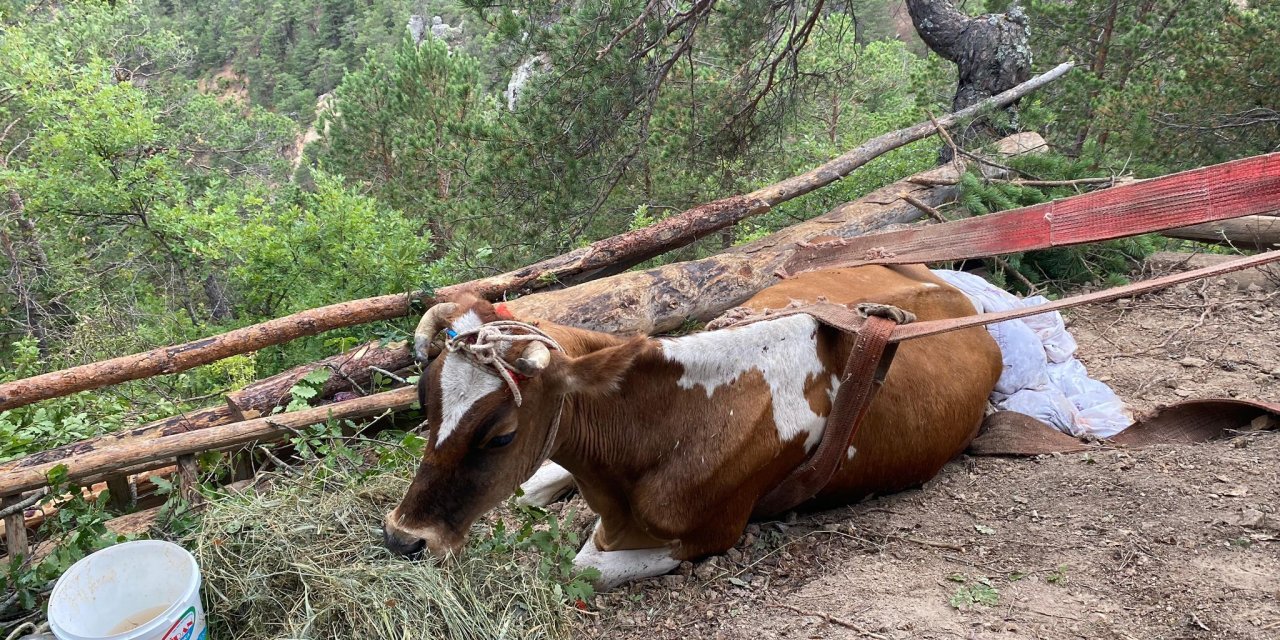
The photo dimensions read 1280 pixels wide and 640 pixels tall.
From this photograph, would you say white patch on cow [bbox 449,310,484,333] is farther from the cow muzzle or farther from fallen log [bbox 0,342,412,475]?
fallen log [bbox 0,342,412,475]

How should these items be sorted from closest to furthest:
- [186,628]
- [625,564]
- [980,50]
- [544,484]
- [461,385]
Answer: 1. [186,628]
2. [461,385]
3. [625,564]
4. [544,484]
5. [980,50]

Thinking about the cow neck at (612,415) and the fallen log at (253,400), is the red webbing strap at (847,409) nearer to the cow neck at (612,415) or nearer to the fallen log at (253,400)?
the cow neck at (612,415)

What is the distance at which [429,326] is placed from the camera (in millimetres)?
2855

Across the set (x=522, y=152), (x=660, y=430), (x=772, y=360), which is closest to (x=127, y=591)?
(x=660, y=430)

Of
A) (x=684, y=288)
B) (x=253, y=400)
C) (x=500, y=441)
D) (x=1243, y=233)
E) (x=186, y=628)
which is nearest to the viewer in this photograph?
(x=186, y=628)

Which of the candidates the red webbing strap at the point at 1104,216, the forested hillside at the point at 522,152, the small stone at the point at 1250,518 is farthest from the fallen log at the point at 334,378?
the small stone at the point at 1250,518

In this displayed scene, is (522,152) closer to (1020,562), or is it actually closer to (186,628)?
(186,628)

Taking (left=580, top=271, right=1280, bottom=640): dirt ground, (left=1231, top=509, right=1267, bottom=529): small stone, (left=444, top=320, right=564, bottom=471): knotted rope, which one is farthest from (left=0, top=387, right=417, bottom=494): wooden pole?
(left=1231, top=509, right=1267, bottom=529): small stone

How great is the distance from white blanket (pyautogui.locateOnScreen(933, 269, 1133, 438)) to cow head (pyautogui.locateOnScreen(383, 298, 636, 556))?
9.58ft

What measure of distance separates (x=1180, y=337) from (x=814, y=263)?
261cm

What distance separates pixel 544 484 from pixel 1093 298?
108 inches

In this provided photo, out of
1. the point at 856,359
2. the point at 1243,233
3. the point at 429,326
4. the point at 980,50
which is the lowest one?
the point at 856,359

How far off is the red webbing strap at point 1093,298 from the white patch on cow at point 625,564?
1433 mm

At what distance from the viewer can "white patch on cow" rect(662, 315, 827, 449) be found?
3123 mm
